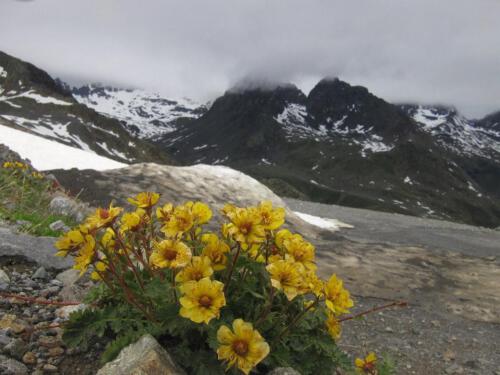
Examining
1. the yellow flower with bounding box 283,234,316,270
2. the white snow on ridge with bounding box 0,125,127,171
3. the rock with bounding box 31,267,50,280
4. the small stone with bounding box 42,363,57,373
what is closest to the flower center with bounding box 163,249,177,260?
the yellow flower with bounding box 283,234,316,270

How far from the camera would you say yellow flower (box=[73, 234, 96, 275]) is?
2.73 m

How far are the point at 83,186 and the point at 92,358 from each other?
379 inches

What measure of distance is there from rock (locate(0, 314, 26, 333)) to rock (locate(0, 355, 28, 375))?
331 mm

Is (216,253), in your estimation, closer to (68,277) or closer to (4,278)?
(68,277)

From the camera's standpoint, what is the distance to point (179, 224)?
2.94 meters

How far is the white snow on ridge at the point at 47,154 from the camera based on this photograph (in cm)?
1529

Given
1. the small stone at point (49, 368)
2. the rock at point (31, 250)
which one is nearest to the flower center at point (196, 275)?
the small stone at point (49, 368)

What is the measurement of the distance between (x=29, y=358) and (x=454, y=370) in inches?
185

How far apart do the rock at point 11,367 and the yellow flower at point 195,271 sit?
1.34 m

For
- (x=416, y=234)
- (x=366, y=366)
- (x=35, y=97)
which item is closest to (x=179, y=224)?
(x=366, y=366)

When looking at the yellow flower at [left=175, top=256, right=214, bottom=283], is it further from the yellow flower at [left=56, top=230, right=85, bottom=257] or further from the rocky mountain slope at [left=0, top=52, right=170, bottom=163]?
the rocky mountain slope at [left=0, top=52, right=170, bottom=163]

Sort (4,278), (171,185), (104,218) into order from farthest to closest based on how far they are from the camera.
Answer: (171,185), (4,278), (104,218)

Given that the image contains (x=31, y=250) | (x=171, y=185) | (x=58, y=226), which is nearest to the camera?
(x=31, y=250)

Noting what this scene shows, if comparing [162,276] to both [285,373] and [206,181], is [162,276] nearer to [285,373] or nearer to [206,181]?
[285,373]
